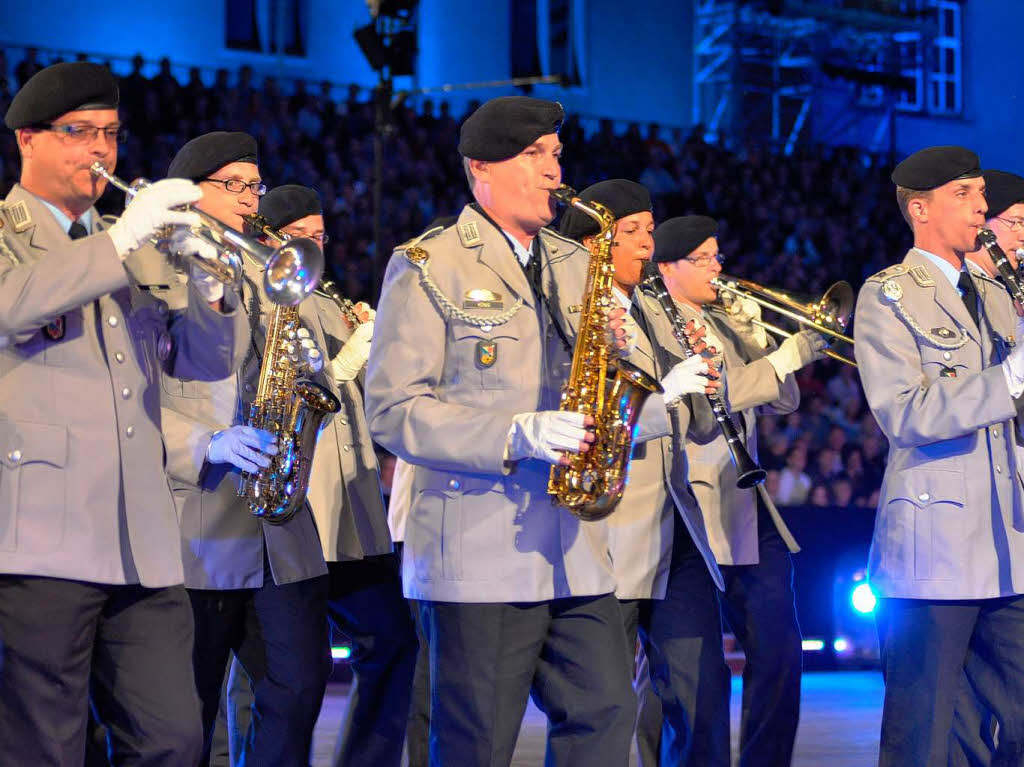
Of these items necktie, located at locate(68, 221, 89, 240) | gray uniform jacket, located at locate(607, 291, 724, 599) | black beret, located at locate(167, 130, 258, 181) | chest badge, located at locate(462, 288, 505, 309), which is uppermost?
black beret, located at locate(167, 130, 258, 181)

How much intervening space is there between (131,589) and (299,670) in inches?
42.4

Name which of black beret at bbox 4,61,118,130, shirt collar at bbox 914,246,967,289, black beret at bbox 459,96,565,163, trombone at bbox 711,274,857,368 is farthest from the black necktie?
black beret at bbox 4,61,118,130

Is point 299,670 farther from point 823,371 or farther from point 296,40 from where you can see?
point 296,40

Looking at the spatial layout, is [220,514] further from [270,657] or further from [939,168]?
[939,168]

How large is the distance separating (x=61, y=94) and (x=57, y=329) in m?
0.57

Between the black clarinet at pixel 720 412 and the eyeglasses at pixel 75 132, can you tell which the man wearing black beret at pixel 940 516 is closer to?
the black clarinet at pixel 720 412

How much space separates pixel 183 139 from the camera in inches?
504

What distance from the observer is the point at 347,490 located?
196 inches

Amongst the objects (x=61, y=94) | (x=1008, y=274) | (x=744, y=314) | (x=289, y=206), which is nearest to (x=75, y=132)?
(x=61, y=94)

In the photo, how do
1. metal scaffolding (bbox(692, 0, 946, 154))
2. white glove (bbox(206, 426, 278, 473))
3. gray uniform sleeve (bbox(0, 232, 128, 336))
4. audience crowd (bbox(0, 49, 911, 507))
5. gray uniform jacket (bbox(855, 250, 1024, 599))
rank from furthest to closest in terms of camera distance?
1. metal scaffolding (bbox(692, 0, 946, 154))
2. audience crowd (bbox(0, 49, 911, 507))
3. gray uniform jacket (bbox(855, 250, 1024, 599))
4. white glove (bbox(206, 426, 278, 473))
5. gray uniform sleeve (bbox(0, 232, 128, 336))

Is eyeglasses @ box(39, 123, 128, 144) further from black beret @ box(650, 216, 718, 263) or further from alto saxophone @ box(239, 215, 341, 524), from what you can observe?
black beret @ box(650, 216, 718, 263)

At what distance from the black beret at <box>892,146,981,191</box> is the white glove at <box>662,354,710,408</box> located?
0.87 meters

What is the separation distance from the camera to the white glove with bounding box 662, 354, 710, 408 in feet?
15.3

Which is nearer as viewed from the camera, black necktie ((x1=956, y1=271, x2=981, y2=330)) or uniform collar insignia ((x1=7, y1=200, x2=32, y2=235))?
uniform collar insignia ((x1=7, y1=200, x2=32, y2=235))
